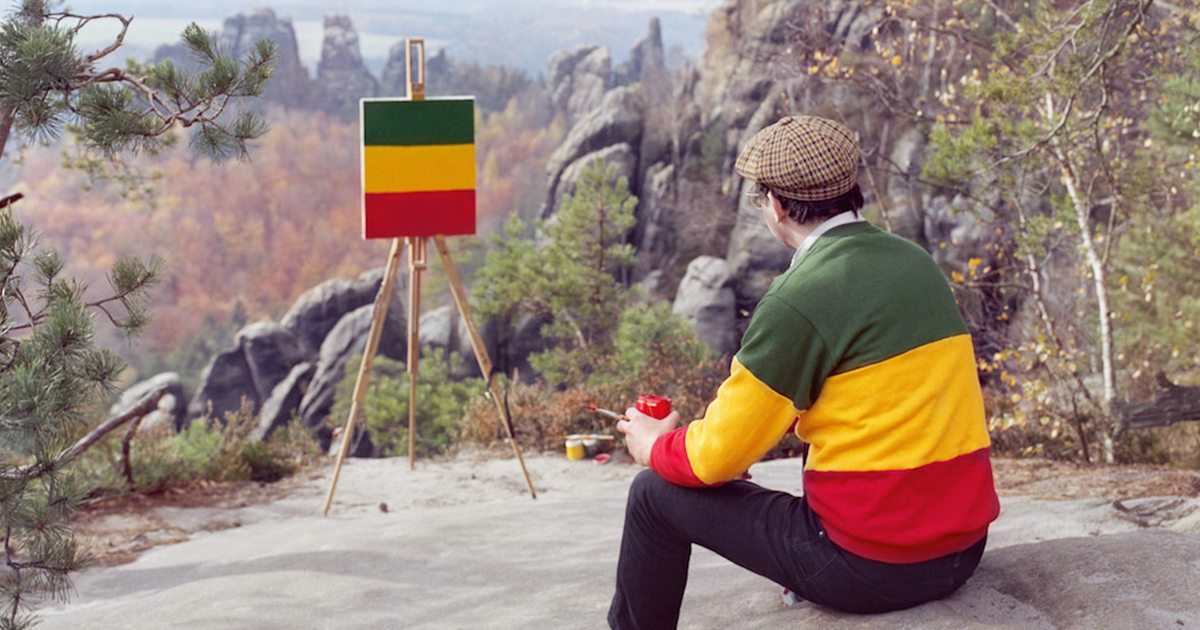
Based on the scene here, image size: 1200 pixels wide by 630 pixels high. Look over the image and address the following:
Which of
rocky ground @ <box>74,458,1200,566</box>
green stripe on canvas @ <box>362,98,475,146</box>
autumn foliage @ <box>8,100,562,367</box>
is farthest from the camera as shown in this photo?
autumn foliage @ <box>8,100,562,367</box>

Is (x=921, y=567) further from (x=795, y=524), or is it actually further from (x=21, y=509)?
(x=21, y=509)

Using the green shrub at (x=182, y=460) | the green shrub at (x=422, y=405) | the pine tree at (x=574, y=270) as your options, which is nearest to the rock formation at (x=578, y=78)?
the pine tree at (x=574, y=270)

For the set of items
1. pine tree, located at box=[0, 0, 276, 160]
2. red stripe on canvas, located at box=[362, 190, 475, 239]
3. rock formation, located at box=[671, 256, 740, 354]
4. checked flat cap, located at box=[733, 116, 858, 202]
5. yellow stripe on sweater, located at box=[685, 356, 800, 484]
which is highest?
pine tree, located at box=[0, 0, 276, 160]

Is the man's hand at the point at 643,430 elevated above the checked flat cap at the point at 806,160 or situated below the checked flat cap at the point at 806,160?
below

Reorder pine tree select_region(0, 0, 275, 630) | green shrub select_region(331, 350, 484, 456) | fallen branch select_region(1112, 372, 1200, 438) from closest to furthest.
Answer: pine tree select_region(0, 0, 275, 630) < fallen branch select_region(1112, 372, 1200, 438) < green shrub select_region(331, 350, 484, 456)

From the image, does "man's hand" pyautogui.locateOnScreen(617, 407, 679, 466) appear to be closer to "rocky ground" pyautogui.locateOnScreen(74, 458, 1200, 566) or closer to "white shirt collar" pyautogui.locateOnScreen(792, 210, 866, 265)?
"white shirt collar" pyautogui.locateOnScreen(792, 210, 866, 265)

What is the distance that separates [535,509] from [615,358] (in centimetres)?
382

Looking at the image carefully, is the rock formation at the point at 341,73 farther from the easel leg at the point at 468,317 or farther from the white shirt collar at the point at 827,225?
the white shirt collar at the point at 827,225

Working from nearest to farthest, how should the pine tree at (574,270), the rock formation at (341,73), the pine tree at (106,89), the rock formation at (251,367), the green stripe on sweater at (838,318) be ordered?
A: the green stripe on sweater at (838,318), the pine tree at (106,89), the pine tree at (574,270), the rock formation at (251,367), the rock formation at (341,73)

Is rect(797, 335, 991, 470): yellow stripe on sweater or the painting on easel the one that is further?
the painting on easel

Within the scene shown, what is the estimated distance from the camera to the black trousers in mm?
1785

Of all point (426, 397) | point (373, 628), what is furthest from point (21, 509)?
point (426, 397)

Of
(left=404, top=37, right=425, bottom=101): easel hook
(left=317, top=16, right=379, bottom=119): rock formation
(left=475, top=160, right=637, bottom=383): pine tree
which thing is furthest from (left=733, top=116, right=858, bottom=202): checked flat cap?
(left=317, top=16, right=379, bottom=119): rock formation

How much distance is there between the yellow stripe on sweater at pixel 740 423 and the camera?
5.37 feet
